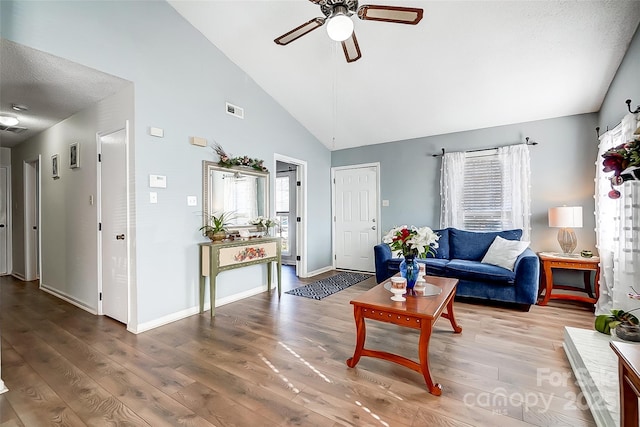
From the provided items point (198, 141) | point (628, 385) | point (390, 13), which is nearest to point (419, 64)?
point (390, 13)

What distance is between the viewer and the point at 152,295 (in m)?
2.92

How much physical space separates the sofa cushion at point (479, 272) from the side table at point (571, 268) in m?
0.54

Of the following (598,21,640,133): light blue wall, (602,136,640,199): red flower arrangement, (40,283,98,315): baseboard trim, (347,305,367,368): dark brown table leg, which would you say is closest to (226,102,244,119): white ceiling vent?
(40,283,98,315): baseboard trim

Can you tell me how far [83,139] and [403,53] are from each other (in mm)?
3867

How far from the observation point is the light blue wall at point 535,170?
376 cm

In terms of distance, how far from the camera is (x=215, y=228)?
3406 mm

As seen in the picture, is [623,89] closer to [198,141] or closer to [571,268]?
[571,268]

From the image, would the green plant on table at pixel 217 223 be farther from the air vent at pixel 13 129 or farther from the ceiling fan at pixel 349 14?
the air vent at pixel 13 129

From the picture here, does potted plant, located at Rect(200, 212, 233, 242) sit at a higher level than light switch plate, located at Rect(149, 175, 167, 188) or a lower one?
lower

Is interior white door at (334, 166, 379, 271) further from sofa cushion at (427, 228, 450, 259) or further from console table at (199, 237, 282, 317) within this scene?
console table at (199, 237, 282, 317)

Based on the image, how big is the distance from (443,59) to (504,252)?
8.00ft

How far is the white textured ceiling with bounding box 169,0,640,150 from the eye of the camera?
2.68 m

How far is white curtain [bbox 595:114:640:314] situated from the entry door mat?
9.63 ft

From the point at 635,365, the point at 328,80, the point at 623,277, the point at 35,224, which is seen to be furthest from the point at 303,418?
the point at 35,224
